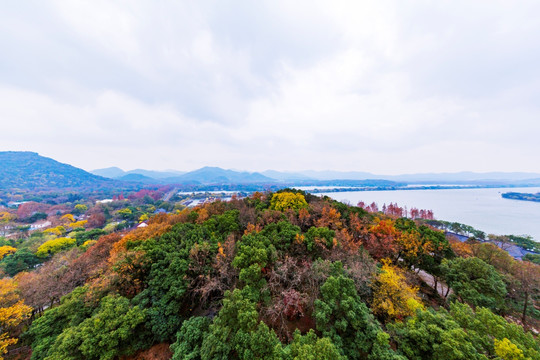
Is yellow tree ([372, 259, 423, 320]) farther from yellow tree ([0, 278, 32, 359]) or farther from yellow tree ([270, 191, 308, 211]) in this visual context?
yellow tree ([0, 278, 32, 359])

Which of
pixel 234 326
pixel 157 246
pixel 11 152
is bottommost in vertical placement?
pixel 234 326

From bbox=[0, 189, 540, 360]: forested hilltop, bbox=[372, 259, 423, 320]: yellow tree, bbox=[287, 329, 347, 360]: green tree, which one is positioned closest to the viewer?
bbox=[287, 329, 347, 360]: green tree

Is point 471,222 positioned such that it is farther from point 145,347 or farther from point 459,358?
point 145,347

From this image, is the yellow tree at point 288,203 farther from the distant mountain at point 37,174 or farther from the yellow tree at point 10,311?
the distant mountain at point 37,174

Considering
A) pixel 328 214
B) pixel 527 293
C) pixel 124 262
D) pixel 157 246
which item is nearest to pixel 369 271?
pixel 328 214

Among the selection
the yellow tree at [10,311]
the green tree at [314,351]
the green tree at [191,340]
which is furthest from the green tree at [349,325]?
the yellow tree at [10,311]

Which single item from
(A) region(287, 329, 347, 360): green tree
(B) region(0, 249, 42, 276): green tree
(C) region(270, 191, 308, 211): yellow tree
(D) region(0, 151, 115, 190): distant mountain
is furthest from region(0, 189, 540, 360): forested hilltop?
(D) region(0, 151, 115, 190): distant mountain

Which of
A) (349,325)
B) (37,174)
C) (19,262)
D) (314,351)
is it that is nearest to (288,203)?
(349,325)
